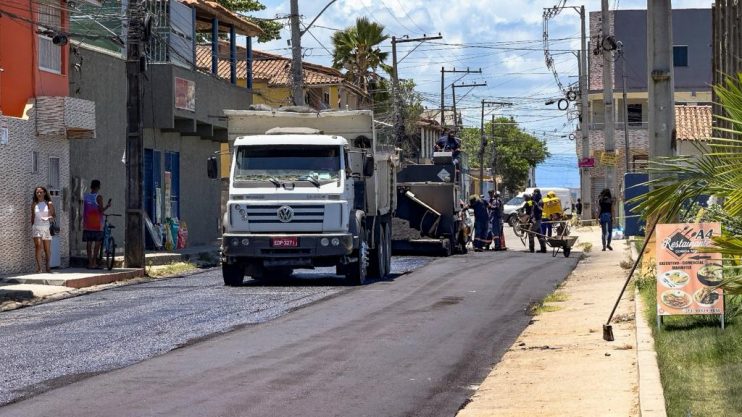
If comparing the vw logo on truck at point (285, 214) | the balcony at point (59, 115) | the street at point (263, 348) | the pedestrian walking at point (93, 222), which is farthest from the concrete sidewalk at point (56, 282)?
the vw logo on truck at point (285, 214)

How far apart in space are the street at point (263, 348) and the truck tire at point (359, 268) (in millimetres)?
393

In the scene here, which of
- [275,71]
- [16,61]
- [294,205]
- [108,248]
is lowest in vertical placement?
[108,248]

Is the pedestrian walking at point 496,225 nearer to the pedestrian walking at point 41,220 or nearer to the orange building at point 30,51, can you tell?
the orange building at point 30,51

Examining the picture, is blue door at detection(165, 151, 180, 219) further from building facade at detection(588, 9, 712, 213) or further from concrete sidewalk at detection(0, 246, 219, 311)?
building facade at detection(588, 9, 712, 213)

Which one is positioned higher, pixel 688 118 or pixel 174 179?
pixel 688 118

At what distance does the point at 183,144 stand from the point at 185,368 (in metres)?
29.2

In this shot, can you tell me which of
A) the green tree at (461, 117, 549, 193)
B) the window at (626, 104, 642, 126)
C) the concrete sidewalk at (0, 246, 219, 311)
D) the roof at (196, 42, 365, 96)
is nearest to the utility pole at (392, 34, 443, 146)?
the roof at (196, 42, 365, 96)

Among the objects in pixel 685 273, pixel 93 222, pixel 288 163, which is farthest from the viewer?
pixel 93 222

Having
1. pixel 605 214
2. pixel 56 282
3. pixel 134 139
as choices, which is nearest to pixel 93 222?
pixel 134 139

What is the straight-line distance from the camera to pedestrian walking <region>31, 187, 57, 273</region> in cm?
2772

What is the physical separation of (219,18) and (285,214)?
773 inches

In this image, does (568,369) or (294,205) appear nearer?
(568,369)

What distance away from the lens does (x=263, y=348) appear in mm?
14719

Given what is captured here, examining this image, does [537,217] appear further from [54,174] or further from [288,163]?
[288,163]
